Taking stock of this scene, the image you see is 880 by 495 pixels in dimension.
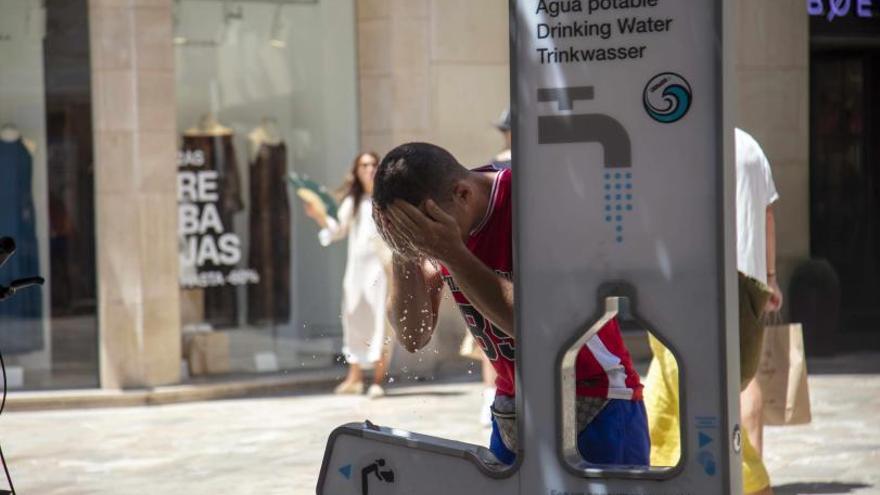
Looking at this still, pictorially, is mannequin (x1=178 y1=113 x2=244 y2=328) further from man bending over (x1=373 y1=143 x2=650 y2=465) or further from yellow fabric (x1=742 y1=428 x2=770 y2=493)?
man bending over (x1=373 y1=143 x2=650 y2=465)

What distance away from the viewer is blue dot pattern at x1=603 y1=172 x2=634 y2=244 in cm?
275

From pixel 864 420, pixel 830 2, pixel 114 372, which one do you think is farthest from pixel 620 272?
pixel 830 2

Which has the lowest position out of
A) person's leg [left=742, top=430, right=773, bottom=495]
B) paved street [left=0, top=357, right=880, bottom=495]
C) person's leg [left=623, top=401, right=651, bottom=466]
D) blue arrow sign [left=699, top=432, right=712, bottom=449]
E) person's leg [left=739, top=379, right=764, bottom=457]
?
paved street [left=0, top=357, right=880, bottom=495]

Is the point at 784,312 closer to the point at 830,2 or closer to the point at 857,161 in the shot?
the point at 857,161

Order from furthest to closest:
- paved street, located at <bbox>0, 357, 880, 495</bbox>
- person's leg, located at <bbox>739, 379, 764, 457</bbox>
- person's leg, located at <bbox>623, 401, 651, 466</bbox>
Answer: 1. paved street, located at <bbox>0, 357, 880, 495</bbox>
2. person's leg, located at <bbox>739, 379, 764, 457</bbox>
3. person's leg, located at <bbox>623, 401, 651, 466</bbox>

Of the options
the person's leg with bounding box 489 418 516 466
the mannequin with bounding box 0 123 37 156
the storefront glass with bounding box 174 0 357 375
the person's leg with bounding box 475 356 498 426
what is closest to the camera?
the person's leg with bounding box 489 418 516 466

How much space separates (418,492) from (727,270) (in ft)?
2.31

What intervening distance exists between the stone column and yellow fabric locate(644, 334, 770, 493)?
6930 mm

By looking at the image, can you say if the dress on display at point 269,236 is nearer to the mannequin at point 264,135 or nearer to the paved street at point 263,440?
the mannequin at point 264,135

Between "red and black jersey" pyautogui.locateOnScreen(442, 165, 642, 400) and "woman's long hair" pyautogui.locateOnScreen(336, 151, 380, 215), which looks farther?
"woman's long hair" pyautogui.locateOnScreen(336, 151, 380, 215)

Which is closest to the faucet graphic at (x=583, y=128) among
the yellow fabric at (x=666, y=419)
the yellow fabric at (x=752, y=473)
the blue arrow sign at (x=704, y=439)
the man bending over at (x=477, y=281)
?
the man bending over at (x=477, y=281)

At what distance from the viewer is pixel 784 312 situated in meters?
14.0

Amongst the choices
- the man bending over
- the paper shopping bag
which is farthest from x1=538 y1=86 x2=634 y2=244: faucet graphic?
the paper shopping bag

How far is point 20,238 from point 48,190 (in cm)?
46
